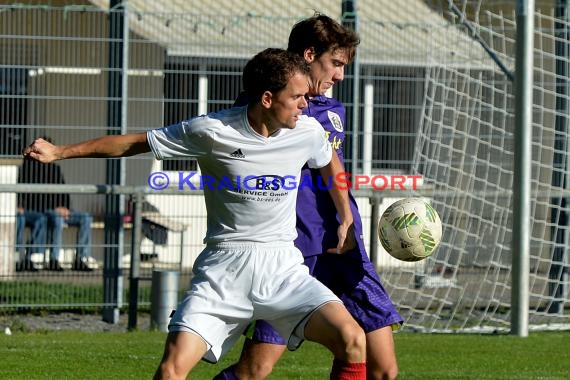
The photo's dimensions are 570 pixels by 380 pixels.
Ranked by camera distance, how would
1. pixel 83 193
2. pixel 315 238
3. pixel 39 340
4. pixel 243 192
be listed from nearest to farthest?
pixel 243 192
pixel 315 238
pixel 39 340
pixel 83 193

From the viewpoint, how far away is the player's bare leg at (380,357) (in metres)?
6.14

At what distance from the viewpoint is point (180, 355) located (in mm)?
5184

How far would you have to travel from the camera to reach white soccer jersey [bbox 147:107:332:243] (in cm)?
561

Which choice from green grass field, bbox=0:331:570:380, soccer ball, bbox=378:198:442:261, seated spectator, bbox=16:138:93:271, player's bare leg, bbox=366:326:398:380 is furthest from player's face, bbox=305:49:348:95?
seated spectator, bbox=16:138:93:271

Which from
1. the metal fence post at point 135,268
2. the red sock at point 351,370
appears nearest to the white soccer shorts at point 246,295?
the red sock at point 351,370

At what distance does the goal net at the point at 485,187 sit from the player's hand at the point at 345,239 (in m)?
5.02

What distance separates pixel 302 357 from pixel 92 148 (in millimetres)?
3931

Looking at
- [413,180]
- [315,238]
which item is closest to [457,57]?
[413,180]

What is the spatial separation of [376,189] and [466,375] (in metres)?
3.52

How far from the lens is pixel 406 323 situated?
1112cm

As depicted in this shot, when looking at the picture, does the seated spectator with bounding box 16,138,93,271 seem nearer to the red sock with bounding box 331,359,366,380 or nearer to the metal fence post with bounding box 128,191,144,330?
the metal fence post with bounding box 128,191,144,330

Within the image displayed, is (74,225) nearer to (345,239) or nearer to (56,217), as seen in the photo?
(56,217)

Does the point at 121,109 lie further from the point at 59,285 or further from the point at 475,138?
the point at 475,138

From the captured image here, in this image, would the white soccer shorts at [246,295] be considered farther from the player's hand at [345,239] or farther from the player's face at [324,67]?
the player's face at [324,67]
